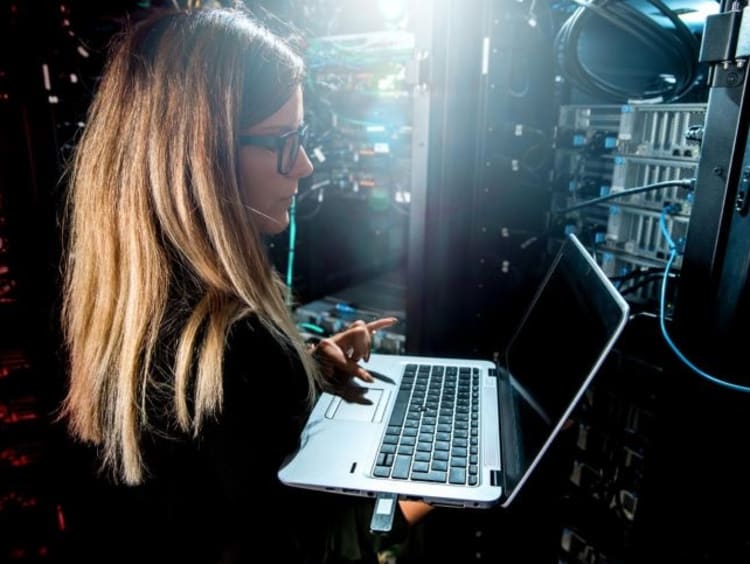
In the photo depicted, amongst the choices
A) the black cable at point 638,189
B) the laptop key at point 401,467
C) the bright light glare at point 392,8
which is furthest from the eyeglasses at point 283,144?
the bright light glare at point 392,8

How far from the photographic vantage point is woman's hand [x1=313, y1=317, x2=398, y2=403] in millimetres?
1088

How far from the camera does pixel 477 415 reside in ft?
3.19

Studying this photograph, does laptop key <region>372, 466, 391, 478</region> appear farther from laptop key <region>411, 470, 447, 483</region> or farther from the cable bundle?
the cable bundle

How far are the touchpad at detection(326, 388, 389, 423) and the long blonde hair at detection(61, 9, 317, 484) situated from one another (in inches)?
7.9

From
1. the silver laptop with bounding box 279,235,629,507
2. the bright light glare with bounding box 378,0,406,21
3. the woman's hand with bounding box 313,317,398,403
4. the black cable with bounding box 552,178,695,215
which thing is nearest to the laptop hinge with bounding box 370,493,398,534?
the silver laptop with bounding box 279,235,629,507

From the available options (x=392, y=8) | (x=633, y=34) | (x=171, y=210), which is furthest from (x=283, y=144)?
(x=392, y=8)

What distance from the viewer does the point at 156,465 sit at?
782 mm

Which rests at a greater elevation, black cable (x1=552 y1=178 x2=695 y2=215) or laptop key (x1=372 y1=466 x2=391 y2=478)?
black cable (x1=552 y1=178 x2=695 y2=215)

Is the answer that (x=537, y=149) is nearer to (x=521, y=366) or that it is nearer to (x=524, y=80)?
(x=524, y=80)

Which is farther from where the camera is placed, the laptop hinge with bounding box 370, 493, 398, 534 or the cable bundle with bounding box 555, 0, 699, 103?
the cable bundle with bounding box 555, 0, 699, 103

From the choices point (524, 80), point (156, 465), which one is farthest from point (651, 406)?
point (156, 465)

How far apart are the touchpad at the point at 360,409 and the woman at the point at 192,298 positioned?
151 millimetres

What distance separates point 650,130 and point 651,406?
57 cm

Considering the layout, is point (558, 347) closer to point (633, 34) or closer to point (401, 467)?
point (401, 467)
